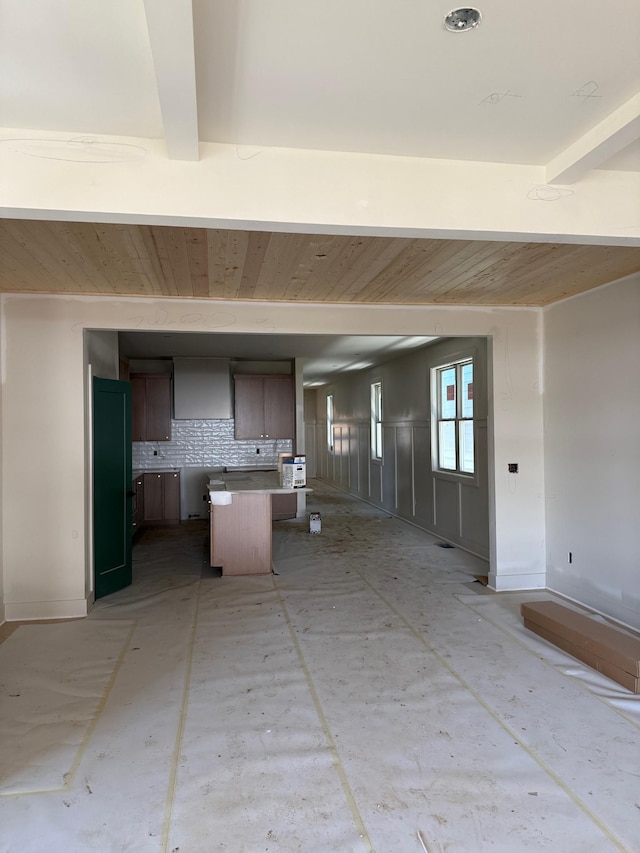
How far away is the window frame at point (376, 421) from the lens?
972 cm

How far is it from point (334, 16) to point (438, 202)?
38.5 inches

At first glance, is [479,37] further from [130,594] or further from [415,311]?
[130,594]

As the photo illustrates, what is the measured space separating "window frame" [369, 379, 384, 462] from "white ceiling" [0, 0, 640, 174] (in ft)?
24.3

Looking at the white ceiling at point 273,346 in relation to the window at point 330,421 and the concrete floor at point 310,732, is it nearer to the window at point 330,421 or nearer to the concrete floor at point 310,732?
the concrete floor at point 310,732

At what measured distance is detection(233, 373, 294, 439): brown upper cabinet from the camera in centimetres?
862

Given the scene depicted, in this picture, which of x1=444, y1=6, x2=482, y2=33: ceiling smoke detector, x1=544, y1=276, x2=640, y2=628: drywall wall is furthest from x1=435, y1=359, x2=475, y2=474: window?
x1=444, y1=6, x2=482, y2=33: ceiling smoke detector

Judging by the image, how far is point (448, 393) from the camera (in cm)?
698

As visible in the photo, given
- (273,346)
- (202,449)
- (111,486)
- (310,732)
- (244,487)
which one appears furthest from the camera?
(202,449)

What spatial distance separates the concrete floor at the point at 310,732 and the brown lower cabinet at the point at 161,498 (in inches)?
147

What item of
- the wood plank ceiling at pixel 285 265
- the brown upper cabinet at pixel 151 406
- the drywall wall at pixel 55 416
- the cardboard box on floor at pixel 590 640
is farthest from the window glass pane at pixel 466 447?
the brown upper cabinet at pixel 151 406

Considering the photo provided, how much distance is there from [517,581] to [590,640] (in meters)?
1.59

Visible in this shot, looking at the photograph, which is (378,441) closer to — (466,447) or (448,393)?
(448,393)

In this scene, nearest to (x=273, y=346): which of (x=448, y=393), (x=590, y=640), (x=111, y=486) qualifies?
(x=448, y=393)

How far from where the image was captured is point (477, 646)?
3578 mm
